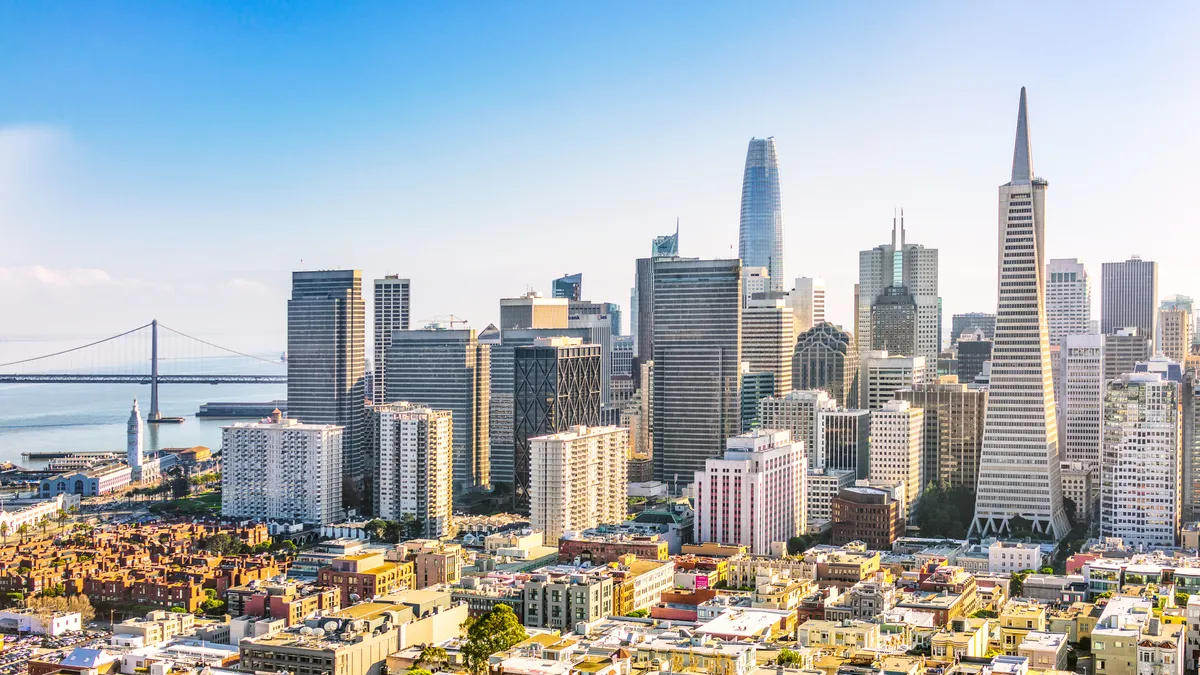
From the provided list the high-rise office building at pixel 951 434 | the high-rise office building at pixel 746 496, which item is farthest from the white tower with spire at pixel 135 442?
the high-rise office building at pixel 951 434

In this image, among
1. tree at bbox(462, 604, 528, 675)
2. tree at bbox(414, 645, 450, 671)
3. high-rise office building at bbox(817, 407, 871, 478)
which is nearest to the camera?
tree at bbox(462, 604, 528, 675)

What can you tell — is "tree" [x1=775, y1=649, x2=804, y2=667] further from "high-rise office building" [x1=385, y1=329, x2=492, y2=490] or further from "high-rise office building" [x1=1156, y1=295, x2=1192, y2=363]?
"high-rise office building" [x1=1156, y1=295, x2=1192, y2=363]

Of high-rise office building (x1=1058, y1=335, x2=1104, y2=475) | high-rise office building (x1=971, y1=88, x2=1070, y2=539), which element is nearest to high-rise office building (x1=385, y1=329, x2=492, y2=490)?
high-rise office building (x1=971, y1=88, x2=1070, y2=539)

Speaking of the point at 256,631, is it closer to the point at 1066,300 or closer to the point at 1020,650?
the point at 1020,650

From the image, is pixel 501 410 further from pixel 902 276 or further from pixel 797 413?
pixel 902 276

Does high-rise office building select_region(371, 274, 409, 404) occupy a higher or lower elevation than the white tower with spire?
higher

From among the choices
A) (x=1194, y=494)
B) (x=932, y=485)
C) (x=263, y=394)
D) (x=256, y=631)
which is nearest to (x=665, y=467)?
(x=932, y=485)
